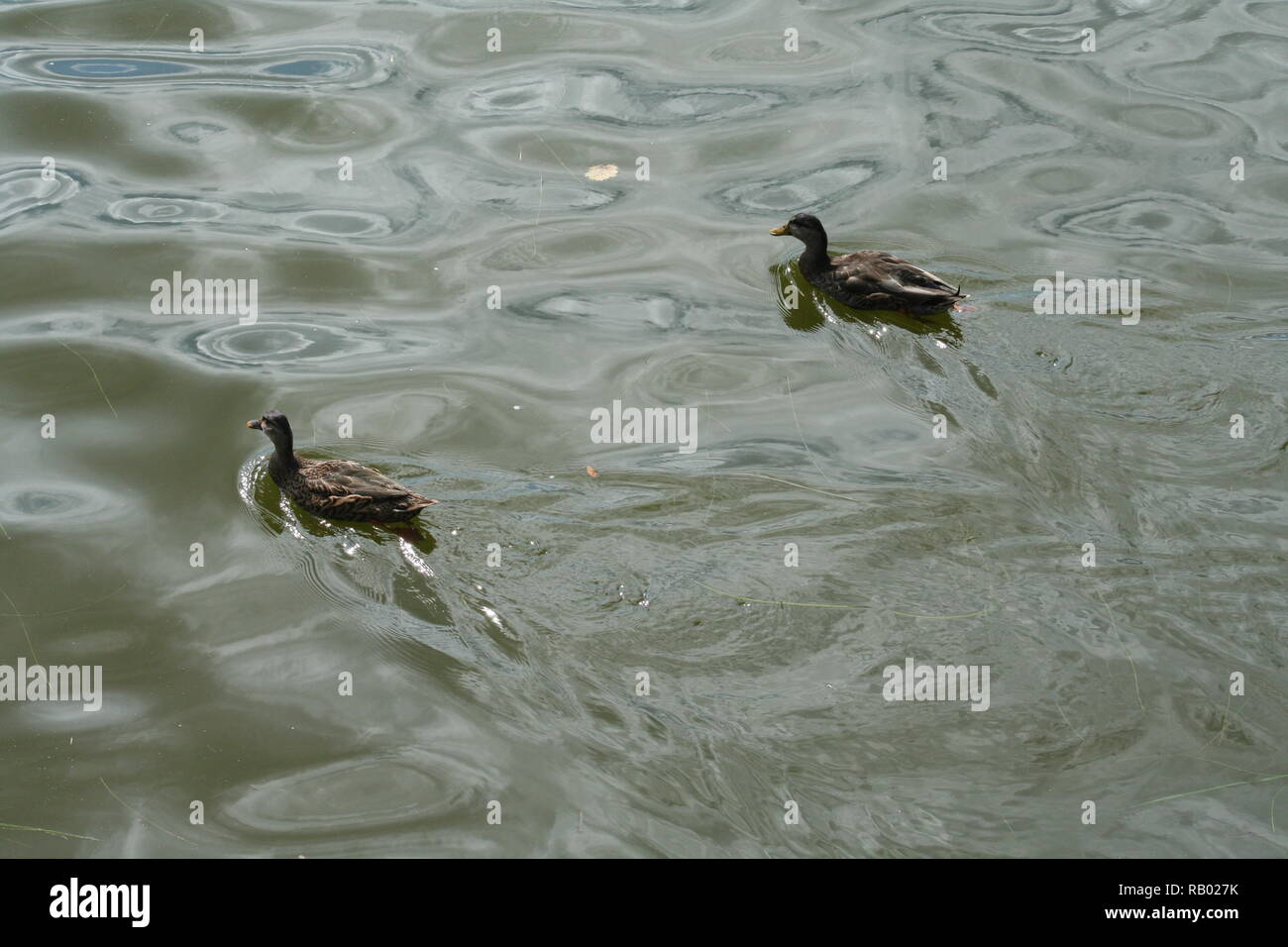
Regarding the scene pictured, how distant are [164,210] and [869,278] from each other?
224 inches

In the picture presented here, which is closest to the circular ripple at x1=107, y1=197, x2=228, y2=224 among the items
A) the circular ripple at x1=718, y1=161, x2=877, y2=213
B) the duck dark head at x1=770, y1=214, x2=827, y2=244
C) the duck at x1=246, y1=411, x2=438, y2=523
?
the duck at x1=246, y1=411, x2=438, y2=523

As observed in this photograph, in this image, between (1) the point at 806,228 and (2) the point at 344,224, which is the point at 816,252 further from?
(2) the point at 344,224

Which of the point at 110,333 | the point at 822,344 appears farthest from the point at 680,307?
the point at 110,333

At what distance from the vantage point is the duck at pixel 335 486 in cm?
786

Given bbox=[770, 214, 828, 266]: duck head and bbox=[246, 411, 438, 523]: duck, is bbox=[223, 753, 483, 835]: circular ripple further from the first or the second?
bbox=[770, 214, 828, 266]: duck head

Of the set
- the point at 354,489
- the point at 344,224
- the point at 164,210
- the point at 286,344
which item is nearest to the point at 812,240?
the point at 344,224

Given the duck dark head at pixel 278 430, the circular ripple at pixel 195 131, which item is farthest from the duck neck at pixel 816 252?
the circular ripple at pixel 195 131

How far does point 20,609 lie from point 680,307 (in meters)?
5.04

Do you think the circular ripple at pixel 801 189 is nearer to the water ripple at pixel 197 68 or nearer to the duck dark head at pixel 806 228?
the duck dark head at pixel 806 228

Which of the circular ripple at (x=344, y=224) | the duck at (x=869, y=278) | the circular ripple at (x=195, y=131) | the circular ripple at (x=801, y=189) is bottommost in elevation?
the duck at (x=869, y=278)

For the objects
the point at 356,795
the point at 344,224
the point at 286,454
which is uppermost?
the point at 344,224

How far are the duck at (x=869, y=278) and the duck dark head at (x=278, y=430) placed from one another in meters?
4.28

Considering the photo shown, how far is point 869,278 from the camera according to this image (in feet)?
32.9

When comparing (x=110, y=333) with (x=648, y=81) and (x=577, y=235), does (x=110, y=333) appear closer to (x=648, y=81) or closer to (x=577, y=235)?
(x=577, y=235)
